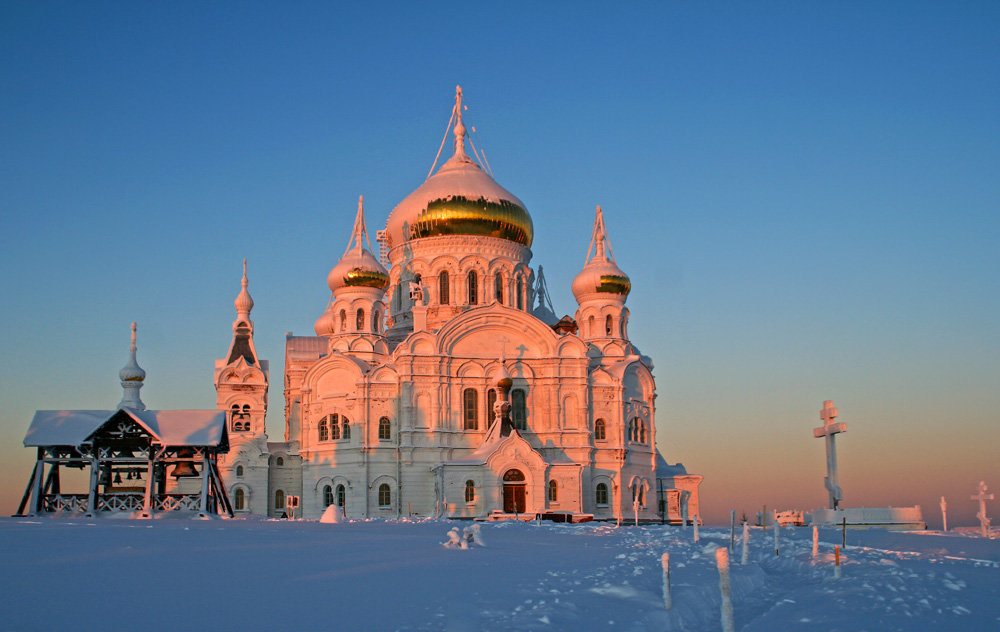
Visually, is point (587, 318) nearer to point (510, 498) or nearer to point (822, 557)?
point (510, 498)

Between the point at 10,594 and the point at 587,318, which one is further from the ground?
the point at 587,318

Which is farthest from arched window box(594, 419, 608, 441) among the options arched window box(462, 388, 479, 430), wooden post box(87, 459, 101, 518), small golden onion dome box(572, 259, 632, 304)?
wooden post box(87, 459, 101, 518)

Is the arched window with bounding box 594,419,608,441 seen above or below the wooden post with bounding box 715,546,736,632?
above

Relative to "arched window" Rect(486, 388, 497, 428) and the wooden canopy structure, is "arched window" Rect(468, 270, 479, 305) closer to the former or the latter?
"arched window" Rect(486, 388, 497, 428)

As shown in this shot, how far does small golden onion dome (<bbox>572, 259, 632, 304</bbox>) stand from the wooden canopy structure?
2117 cm

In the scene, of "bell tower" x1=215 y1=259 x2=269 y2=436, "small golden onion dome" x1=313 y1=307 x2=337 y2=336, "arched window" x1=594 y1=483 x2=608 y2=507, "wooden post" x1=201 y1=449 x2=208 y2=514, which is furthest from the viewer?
"small golden onion dome" x1=313 y1=307 x2=337 y2=336

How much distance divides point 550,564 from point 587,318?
104 feet

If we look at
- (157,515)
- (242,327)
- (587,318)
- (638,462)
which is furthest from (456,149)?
(157,515)

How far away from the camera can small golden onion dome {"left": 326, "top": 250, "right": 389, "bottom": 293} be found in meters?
45.2

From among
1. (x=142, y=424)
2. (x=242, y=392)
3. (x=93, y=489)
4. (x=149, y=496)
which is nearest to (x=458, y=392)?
(x=242, y=392)

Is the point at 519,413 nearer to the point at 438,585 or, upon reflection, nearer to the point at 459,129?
the point at 459,129

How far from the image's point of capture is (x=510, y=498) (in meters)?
38.7

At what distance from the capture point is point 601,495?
42031mm

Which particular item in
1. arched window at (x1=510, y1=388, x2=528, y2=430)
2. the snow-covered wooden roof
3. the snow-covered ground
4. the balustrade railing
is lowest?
the snow-covered ground
